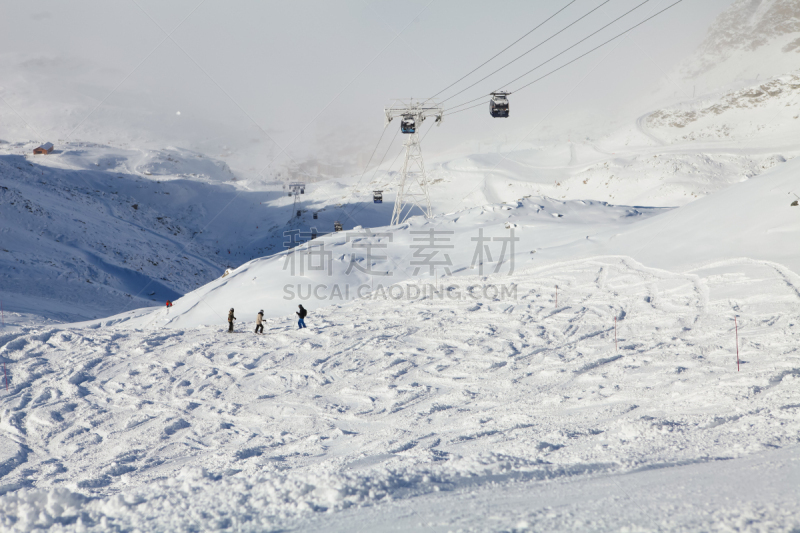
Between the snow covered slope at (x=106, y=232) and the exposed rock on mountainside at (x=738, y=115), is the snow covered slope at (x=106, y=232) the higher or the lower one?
the lower one

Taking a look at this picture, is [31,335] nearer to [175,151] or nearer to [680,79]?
[175,151]

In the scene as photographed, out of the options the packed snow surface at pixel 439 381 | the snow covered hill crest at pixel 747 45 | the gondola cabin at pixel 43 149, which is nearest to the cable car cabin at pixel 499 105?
the packed snow surface at pixel 439 381

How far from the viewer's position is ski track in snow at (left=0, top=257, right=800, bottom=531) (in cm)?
584

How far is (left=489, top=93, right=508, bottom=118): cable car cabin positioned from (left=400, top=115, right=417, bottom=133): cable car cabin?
37.1ft

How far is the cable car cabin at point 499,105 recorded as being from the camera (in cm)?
1988

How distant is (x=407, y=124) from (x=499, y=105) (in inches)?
455

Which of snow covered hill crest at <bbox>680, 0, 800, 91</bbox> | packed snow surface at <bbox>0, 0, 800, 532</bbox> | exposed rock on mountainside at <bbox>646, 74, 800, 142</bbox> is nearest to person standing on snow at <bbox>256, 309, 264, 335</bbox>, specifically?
packed snow surface at <bbox>0, 0, 800, 532</bbox>

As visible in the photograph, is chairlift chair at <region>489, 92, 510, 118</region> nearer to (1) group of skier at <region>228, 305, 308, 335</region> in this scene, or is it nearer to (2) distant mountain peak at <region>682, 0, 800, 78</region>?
(1) group of skier at <region>228, 305, 308, 335</region>

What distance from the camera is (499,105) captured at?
19938 millimetres

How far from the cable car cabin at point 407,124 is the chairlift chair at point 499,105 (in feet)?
37.1

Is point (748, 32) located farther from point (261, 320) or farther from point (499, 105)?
point (261, 320)

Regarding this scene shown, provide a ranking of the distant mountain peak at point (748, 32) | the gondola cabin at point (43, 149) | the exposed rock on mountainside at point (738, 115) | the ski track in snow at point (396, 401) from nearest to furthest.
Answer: the ski track in snow at point (396, 401) < the exposed rock on mountainside at point (738, 115) < the gondola cabin at point (43, 149) < the distant mountain peak at point (748, 32)

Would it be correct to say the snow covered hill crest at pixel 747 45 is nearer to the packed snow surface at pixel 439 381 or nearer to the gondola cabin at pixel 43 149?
the packed snow surface at pixel 439 381

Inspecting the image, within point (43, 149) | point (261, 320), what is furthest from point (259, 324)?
point (43, 149)
